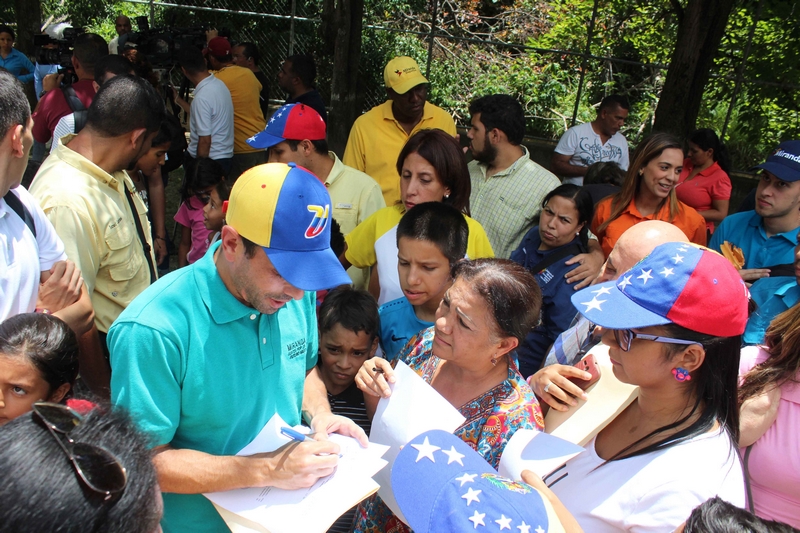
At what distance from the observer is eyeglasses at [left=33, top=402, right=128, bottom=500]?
101 cm

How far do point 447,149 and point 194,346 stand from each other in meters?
2.03

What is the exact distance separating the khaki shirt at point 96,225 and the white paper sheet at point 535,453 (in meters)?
1.90

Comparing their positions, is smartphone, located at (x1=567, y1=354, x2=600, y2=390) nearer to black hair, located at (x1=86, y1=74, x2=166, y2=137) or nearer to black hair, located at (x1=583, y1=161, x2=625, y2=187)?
black hair, located at (x1=86, y1=74, x2=166, y2=137)

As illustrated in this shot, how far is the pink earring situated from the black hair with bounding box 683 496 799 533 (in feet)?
1.32

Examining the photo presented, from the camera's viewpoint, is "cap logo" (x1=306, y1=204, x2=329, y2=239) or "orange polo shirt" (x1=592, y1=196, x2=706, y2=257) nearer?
"cap logo" (x1=306, y1=204, x2=329, y2=239)

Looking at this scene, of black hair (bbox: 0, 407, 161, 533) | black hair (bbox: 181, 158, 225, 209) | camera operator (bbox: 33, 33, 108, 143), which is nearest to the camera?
black hair (bbox: 0, 407, 161, 533)

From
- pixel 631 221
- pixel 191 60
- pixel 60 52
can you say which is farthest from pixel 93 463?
pixel 60 52

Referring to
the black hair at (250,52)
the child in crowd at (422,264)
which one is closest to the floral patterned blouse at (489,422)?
the child in crowd at (422,264)

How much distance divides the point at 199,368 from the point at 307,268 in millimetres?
387

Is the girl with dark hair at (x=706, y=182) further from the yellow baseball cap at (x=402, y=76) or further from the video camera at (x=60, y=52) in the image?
the video camera at (x=60, y=52)

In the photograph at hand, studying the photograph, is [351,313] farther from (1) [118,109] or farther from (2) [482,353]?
(1) [118,109]

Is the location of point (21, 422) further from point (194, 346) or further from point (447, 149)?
point (447, 149)

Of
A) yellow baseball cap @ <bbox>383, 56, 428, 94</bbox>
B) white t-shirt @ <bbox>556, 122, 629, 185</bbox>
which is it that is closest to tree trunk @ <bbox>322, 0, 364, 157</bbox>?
yellow baseball cap @ <bbox>383, 56, 428, 94</bbox>

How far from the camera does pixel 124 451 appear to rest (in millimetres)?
1124
